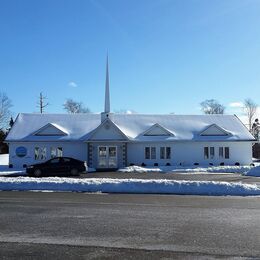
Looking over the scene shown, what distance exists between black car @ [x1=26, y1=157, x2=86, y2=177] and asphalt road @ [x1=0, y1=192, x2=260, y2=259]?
63.2 ft

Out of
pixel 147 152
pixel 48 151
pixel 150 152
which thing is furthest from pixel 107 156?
pixel 48 151

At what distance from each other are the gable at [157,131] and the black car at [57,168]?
11423 mm

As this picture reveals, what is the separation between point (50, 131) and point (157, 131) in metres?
10.3

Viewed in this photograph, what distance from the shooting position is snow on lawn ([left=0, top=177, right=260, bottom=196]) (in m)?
20.5

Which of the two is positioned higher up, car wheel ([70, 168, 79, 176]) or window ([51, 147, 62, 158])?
window ([51, 147, 62, 158])

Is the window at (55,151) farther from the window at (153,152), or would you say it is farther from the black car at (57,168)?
the black car at (57,168)

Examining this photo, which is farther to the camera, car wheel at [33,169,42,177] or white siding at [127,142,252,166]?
white siding at [127,142,252,166]

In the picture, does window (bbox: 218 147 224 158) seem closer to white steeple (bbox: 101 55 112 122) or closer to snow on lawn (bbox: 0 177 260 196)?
white steeple (bbox: 101 55 112 122)

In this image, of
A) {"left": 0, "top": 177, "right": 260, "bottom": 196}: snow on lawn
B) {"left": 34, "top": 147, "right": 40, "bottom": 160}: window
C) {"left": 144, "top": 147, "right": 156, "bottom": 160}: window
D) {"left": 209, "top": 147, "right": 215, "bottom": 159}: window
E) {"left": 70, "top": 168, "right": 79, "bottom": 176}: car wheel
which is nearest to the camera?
{"left": 0, "top": 177, "right": 260, "bottom": 196}: snow on lawn

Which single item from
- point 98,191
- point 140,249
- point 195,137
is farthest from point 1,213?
point 195,137

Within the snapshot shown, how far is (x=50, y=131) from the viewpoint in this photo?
4512cm

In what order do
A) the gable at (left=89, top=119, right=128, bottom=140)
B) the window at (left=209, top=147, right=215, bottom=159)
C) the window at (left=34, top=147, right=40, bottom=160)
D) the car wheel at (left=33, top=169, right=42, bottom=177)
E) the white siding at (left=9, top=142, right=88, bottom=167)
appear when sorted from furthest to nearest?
the window at (left=209, top=147, right=215, bottom=159), the window at (left=34, top=147, right=40, bottom=160), the white siding at (left=9, top=142, right=88, bottom=167), the gable at (left=89, top=119, right=128, bottom=140), the car wheel at (left=33, top=169, right=42, bottom=177)

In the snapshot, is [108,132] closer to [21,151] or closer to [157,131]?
[157,131]

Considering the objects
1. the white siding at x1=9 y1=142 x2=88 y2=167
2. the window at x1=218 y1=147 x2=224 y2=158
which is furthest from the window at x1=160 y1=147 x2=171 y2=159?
the white siding at x1=9 y1=142 x2=88 y2=167
